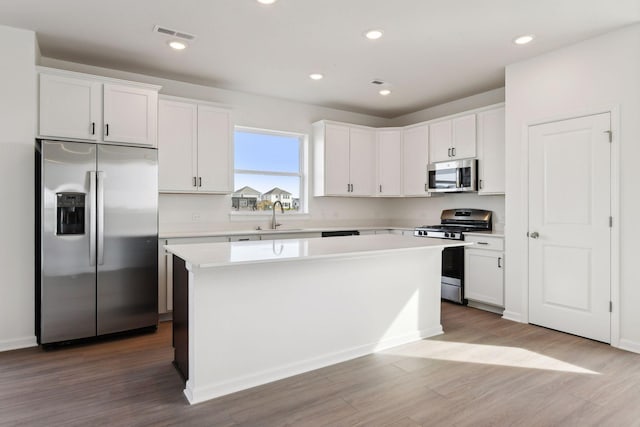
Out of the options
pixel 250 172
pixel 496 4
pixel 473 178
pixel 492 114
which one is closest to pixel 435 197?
pixel 473 178

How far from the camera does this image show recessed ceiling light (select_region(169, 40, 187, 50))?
335cm

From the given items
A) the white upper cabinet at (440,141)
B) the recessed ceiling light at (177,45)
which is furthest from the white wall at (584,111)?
the recessed ceiling light at (177,45)

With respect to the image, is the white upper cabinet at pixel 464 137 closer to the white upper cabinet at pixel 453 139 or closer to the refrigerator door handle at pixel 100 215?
the white upper cabinet at pixel 453 139

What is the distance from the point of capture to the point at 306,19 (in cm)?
296

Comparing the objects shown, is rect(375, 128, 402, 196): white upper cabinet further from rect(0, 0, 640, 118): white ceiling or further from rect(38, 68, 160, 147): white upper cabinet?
rect(38, 68, 160, 147): white upper cabinet

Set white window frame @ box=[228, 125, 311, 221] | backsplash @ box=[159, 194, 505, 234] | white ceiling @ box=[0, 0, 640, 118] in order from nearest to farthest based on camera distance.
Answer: white ceiling @ box=[0, 0, 640, 118] < backsplash @ box=[159, 194, 505, 234] < white window frame @ box=[228, 125, 311, 221]

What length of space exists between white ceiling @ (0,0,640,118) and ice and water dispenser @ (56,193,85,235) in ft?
4.58

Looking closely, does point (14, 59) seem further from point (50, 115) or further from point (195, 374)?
point (195, 374)

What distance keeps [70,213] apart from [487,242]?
415 cm

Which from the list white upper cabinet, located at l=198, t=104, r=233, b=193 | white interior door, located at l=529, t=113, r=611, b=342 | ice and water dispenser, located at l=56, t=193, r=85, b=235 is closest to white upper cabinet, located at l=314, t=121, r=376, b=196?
white upper cabinet, located at l=198, t=104, r=233, b=193

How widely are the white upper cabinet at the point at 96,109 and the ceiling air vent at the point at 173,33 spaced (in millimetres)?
627

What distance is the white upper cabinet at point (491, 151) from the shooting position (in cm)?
432

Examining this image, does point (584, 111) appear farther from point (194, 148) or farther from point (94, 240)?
point (94, 240)

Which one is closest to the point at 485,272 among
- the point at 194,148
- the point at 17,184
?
the point at 194,148
